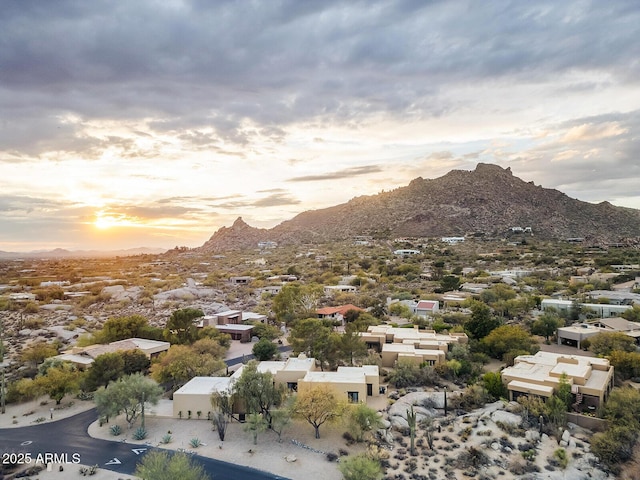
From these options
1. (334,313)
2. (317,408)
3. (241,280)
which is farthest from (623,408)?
(241,280)

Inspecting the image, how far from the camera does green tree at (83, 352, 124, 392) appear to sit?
2722cm

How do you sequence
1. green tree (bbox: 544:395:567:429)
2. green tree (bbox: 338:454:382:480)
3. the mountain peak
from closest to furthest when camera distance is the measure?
green tree (bbox: 338:454:382:480) < green tree (bbox: 544:395:567:429) < the mountain peak

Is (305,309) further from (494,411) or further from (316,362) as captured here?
(494,411)

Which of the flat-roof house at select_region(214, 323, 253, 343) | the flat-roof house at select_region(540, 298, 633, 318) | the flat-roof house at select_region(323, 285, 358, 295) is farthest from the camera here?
the flat-roof house at select_region(323, 285, 358, 295)

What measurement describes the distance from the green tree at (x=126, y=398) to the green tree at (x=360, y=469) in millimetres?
11746

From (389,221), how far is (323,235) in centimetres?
2605

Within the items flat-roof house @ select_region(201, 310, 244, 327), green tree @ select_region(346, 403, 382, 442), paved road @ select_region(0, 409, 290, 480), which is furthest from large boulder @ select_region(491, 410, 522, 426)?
flat-roof house @ select_region(201, 310, 244, 327)

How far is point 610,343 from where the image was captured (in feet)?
101

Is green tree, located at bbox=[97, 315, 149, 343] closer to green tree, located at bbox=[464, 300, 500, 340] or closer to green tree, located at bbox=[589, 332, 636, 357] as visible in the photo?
green tree, located at bbox=[464, 300, 500, 340]

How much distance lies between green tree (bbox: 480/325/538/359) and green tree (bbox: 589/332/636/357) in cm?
397

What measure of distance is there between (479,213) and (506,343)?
4254 inches

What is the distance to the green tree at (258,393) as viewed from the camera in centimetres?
2220

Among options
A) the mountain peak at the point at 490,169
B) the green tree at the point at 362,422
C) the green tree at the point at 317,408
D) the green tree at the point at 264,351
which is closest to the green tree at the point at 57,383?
the green tree at the point at 264,351

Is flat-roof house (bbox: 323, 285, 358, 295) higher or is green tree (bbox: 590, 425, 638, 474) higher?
flat-roof house (bbox: 323, 285, 358, 295)
